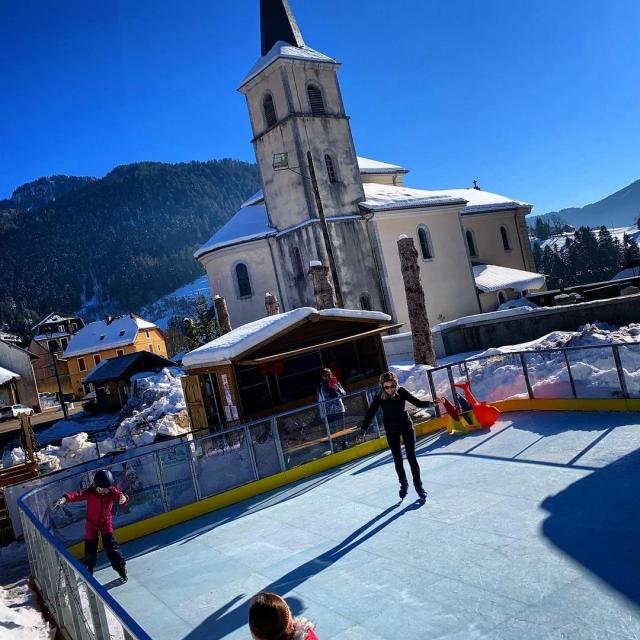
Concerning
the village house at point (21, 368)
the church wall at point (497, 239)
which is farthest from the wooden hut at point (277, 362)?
the village house at point (21, 368)

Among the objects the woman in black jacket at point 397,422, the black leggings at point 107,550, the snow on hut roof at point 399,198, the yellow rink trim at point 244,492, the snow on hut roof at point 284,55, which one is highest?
the snow on hut roof at point 284,55

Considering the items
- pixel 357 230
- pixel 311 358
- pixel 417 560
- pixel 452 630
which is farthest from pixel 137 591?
pixel 357 230

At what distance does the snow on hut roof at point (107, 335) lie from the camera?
254 feet

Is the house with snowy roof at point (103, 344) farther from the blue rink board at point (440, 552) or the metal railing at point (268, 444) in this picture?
the blue rink board at point (440, 552)

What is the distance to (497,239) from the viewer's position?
4544 cm

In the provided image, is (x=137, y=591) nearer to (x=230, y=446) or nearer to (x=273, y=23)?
(x=230, y=446)

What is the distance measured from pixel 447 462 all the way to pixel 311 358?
22.9ft

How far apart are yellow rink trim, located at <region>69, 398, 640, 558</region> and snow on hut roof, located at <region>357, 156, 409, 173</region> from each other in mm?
29104

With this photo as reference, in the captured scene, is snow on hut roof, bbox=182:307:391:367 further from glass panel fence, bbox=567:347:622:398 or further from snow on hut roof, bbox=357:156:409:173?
snow on hut roof, bbox=357:156:409:173

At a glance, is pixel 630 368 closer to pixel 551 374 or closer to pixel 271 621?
pixel 551 374

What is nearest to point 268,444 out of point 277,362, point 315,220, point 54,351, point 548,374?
point 277,362

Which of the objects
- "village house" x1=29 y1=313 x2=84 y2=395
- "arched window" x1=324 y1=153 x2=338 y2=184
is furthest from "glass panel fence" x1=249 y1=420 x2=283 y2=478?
"village house" x1=29 y1=313 x2=84 y2=395

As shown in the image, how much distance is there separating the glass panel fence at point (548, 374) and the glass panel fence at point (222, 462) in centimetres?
644

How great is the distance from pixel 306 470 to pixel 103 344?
7147cm
